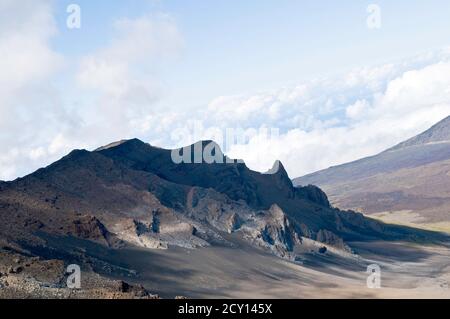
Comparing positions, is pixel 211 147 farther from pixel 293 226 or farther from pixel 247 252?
pixel 247 252

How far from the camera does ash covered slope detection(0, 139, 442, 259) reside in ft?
262

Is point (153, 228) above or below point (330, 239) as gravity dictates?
below

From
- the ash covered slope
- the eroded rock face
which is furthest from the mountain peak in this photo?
the eroded rock face

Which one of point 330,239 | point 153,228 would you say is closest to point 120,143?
point 330,239

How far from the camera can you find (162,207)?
99.9 meters

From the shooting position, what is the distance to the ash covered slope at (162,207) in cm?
7975

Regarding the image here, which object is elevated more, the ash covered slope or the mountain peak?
the mountain peak

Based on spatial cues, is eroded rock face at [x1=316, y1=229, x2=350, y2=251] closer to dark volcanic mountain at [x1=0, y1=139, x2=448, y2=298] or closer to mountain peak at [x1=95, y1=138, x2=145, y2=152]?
dark volcanic mountain at [x1=0, y1=139, x2=448, y2=298]

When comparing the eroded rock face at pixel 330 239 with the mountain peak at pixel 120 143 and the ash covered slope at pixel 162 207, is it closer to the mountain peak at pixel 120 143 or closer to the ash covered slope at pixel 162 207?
the ash covered slope at pixel 162 207

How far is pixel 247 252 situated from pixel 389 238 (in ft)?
237

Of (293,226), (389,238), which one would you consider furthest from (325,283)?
(389,238)

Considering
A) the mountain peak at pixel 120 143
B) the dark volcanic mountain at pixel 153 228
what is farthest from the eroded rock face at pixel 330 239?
the mountain peak at pixel 120 143

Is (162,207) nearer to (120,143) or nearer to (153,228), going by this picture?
(153,228)

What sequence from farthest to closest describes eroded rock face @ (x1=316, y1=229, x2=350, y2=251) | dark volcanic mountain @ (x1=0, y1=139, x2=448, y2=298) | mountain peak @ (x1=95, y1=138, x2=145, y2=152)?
mountain peak @ (x1=95, y1=138, x2=145, y2=152) < eroded rock face @ (x1=316, y1=229, x2=350, y2=251) < dark volcanic mountain @ (x1=0, y1=139, x2=448, y2=298)
